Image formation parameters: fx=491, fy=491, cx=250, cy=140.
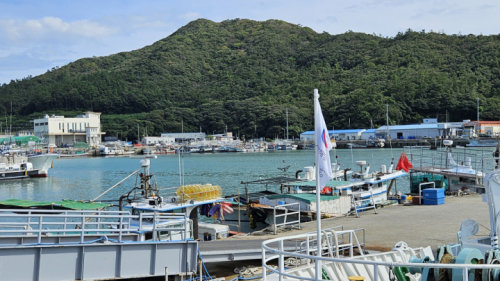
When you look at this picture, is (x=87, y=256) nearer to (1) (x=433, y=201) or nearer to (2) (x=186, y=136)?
(1) (x=433, y=201)

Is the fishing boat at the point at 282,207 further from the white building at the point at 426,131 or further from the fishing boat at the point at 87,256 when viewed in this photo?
the white building at the point at 426,131

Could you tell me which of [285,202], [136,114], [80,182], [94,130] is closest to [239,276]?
[285,202]

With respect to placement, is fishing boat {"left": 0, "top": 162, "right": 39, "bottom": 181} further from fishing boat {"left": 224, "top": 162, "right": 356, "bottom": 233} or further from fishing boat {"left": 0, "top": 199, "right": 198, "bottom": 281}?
fishing boat {"left": 0, "top": 199, "right": 198, "bottom": 281}

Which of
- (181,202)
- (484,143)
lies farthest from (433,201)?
(484,143)

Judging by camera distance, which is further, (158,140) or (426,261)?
(158,140)

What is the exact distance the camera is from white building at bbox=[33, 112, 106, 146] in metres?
166

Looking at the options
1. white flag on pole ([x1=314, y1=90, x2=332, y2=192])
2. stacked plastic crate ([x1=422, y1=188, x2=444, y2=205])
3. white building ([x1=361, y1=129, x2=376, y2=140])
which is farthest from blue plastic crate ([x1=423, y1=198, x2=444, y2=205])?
white building ([x1=361, y1=129, x2=376, y2=140])

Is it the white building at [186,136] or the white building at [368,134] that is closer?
the white building at [368,134]

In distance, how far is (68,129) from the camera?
562 ft

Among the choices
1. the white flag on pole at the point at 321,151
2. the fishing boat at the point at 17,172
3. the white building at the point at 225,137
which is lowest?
the fishing boat at the point at 17,172

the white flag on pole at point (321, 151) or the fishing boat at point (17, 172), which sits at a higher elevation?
A: the white flag on pole at point (321, 151)

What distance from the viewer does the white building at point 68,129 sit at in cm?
16618

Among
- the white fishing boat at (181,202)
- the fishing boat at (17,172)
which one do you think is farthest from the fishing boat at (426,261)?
the fishing boat at (17,172)

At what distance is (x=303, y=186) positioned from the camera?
86.8 feet
